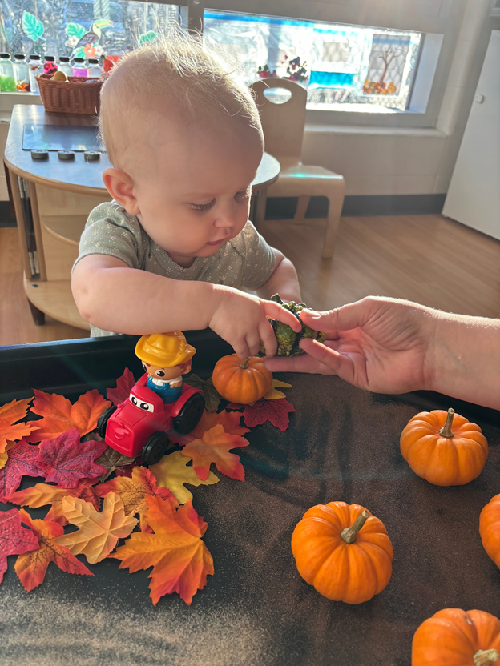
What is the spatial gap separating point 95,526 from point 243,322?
1.08 feet

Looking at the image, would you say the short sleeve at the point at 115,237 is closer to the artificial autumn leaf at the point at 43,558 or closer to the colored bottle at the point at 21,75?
the artificial autumn leaf at the point at 43,558

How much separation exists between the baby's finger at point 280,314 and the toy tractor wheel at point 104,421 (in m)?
0.28

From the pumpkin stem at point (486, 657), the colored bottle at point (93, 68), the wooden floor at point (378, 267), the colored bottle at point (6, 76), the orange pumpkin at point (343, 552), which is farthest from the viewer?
the colored bottle at point (6, 76)

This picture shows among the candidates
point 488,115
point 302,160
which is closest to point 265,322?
point 302,160

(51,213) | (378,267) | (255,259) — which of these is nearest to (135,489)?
(255,259)

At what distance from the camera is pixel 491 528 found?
2.19ft

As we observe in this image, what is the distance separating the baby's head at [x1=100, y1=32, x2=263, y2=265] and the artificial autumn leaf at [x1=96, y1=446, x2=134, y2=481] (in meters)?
0.33

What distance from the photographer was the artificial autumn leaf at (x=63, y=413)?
0.79 metres

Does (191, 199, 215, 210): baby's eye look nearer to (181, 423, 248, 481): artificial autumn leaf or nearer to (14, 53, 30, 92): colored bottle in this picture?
(181, 423, 248, 481): artificial autumn leaf

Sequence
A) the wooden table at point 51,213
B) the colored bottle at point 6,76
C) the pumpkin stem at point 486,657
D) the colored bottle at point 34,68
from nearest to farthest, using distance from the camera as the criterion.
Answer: the pumpkin stem at point 486,657 < the wooden table at point 51,213 < the colored bottle at point 34,68 < the colored bottle at point 6,76

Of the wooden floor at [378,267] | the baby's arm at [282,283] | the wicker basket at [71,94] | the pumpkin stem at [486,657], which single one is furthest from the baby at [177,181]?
the wicker basket at [71,94]

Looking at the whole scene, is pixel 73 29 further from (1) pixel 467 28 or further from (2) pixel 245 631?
(2) pixel 245 631

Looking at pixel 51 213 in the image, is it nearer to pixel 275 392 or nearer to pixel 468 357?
pixel 275 392

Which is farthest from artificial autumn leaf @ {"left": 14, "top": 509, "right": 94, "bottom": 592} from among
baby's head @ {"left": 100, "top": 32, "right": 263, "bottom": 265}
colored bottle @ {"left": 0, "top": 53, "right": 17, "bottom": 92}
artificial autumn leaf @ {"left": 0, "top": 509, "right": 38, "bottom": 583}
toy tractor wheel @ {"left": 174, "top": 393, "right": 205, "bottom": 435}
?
colored bottle @ {"left": 0, "top": 53, "right": 17, "bottom": 92}
